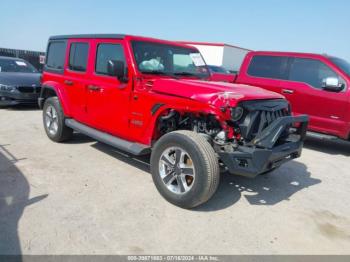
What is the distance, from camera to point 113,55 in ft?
15.0

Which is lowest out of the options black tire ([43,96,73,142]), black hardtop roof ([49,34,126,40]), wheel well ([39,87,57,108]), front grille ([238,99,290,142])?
black tire ([43,96,73,142])

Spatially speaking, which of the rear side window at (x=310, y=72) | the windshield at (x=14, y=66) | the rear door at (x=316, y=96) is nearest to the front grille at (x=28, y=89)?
the windshield at (x=14, y=66)

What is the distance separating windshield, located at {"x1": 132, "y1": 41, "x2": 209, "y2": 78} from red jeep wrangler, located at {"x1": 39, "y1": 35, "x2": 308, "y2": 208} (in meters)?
0.02

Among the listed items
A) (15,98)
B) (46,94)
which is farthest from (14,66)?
(46,94)

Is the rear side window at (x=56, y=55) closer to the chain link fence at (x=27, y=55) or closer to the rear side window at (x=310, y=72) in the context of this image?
the rear side window at (x=310, y=72)

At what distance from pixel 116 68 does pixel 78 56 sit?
1.61m

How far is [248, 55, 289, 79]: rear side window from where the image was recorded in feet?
22.5

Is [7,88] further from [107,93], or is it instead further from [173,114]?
[173,114]

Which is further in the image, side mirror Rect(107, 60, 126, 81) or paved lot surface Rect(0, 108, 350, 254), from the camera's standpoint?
side mirror Rect(107, 60, 126, 81)

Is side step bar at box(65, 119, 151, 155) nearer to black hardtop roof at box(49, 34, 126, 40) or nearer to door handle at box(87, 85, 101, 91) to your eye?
door handle at box(87, 85, 101, 91)

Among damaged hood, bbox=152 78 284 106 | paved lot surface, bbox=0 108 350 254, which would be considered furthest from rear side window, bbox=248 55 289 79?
damaged hood, bbox=152 78 284 106

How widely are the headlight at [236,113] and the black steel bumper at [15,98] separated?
732 cm

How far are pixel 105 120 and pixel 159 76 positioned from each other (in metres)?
1.09

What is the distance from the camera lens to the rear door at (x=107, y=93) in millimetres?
4355
